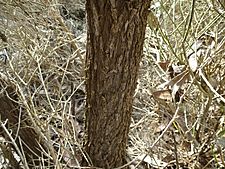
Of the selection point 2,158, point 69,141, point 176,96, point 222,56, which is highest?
point 222,56

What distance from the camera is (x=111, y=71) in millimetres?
986

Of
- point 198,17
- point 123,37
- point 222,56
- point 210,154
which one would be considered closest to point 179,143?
point 210,154

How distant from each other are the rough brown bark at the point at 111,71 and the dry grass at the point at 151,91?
70 mm

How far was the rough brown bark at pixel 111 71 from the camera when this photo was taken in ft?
2.94

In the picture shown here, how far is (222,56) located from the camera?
4.11ft

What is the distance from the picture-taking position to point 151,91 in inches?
55.4

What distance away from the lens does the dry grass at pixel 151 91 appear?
1.21 metres

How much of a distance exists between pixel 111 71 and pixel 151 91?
0.45 meters

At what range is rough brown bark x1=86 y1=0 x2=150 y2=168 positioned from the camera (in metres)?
0.90

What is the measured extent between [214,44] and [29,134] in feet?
2.03

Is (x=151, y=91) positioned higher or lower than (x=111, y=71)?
lower

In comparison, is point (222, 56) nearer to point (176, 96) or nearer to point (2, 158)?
point (176, 96)

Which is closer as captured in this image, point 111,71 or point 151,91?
point 111,71

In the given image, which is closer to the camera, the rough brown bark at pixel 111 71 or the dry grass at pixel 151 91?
the rough brown bark at pixel 111 71
